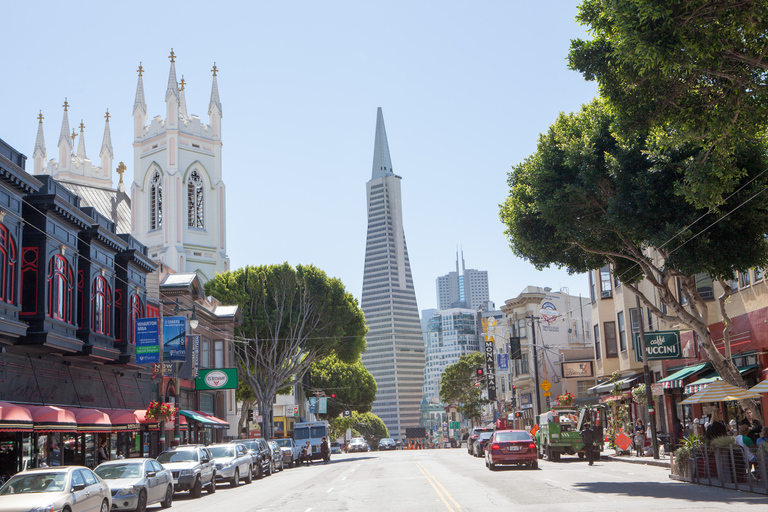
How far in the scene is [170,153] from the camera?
80.9m

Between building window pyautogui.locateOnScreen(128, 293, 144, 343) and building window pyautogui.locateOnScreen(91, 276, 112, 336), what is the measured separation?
5.77 ft

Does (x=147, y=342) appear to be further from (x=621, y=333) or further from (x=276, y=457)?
(x=621, y=333)

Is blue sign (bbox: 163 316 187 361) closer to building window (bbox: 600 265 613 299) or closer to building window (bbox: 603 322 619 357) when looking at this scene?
building window (bbox: 603 322 619 357)

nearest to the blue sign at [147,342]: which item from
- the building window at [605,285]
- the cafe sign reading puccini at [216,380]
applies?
the cafe sign reading puccini at [216,380]

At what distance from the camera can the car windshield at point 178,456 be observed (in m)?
25.7

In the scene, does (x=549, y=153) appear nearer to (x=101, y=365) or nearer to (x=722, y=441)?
(x=722, y=441)

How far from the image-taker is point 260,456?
35688mm

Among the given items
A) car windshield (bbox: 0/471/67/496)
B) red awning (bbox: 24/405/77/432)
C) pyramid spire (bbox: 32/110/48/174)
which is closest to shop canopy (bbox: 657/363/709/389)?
red awning (bbox: 24/405/77/432)

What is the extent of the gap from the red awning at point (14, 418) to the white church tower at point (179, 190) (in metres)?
57.3

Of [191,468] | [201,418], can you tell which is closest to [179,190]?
[201,418]

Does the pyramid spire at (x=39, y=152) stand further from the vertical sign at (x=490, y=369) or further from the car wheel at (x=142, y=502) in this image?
the car wheel at (x=142, y=502)

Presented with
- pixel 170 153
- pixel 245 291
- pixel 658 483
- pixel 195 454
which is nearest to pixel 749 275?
pixel 658 483

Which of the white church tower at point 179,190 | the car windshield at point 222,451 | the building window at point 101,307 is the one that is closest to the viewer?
the car windshield at point 222,451

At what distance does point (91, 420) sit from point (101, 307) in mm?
6329
